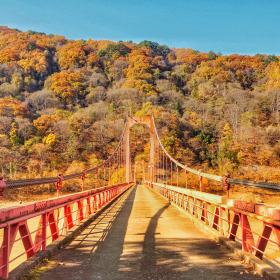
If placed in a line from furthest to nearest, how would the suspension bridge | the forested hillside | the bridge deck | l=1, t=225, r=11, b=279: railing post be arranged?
1. the forested hillside
2. the bridge deck
3. the suspension bridge
4. l=1, t=225, r=11, b=279: railing post

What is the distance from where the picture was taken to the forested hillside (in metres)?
89.6

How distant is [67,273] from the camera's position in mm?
6781

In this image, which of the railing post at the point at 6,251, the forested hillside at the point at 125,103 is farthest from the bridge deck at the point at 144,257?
the forested hillside at the point at 125,103

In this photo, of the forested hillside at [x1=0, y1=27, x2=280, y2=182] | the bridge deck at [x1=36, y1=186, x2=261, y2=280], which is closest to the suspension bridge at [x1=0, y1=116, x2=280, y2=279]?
the bridge deck at [x1=36, y1=186, x2=261, y2=280]

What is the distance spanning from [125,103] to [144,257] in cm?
13291

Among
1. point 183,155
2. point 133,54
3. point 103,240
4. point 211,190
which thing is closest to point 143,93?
point 133,54

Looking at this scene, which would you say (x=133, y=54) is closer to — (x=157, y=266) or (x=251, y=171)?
(x=251, y=171)

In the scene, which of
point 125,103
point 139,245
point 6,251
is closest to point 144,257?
point 139,245

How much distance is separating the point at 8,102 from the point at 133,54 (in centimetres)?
6524

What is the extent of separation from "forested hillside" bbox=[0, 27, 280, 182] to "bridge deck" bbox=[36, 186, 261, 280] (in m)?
61.2

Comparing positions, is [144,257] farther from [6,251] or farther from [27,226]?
[6,251]

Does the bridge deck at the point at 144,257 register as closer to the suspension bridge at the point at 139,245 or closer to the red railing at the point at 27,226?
the suspension bridge at the point at 139,245

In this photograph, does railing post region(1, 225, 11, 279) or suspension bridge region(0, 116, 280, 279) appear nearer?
railing post region(1, 225, 11, 279)

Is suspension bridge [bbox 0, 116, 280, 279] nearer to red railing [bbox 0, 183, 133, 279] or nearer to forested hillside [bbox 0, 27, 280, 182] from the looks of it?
red railing [bbox 0, 183, 133, 279]
